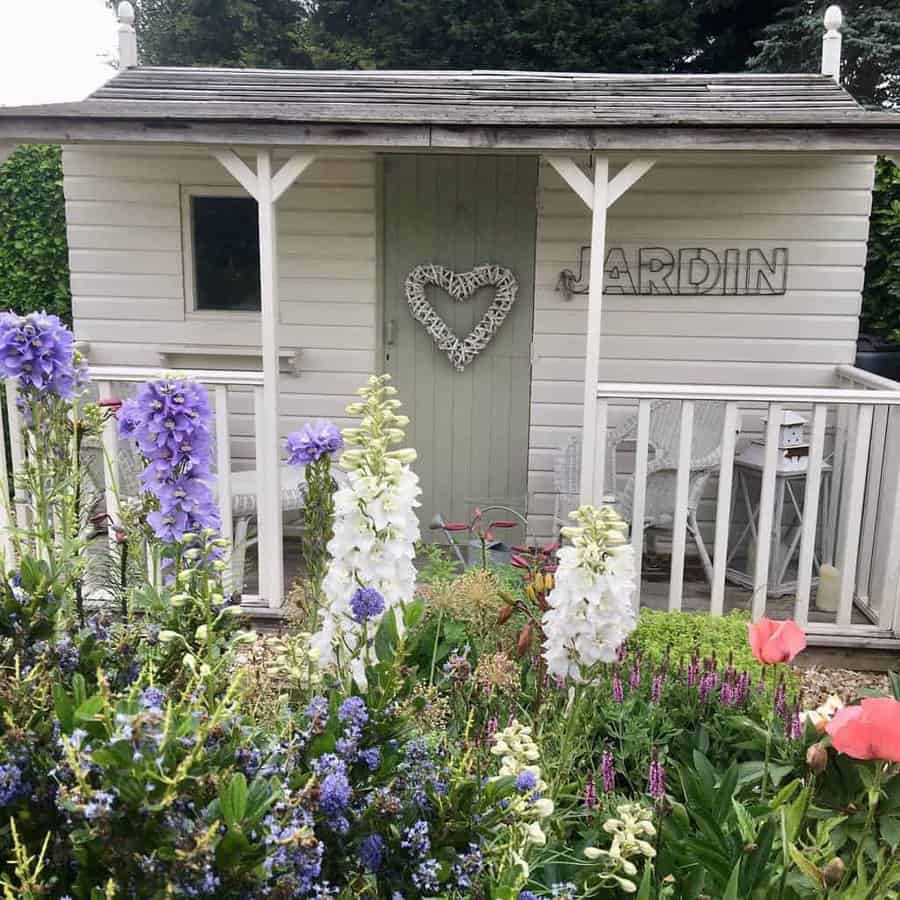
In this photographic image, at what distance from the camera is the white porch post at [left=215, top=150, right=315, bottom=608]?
4.19 metres

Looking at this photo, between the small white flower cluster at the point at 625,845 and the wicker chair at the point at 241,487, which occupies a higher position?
the small white flower cluster at the point at 625,845

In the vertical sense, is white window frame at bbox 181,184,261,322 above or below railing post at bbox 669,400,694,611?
above

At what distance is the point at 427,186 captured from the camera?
556cm

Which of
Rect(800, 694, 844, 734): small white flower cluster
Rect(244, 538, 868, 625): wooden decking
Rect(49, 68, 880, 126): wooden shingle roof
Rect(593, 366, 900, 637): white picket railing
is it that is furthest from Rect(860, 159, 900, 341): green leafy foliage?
Rect(800, 694, 844, 734): small white flower cluster

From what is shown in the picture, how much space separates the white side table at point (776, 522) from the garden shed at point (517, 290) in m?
0.02

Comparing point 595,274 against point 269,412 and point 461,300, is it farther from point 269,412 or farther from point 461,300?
point 269,412

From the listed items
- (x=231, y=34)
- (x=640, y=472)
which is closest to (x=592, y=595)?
(x=640, y=472)

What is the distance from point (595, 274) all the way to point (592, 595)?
2.55 m

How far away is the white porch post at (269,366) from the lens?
13.7 feet

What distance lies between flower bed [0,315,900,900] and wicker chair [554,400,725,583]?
83.7 inches

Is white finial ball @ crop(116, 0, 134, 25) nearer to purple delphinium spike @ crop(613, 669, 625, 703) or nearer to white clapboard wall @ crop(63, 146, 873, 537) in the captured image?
white clapboard wall @ crop(63, 146, 873, 537)

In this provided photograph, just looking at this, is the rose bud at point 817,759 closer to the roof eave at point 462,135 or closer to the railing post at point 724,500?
the railing post at point 724,500

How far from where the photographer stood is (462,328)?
5656mm

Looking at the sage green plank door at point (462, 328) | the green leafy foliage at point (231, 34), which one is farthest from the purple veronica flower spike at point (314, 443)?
the green leafy foliage at point (231, 34)
